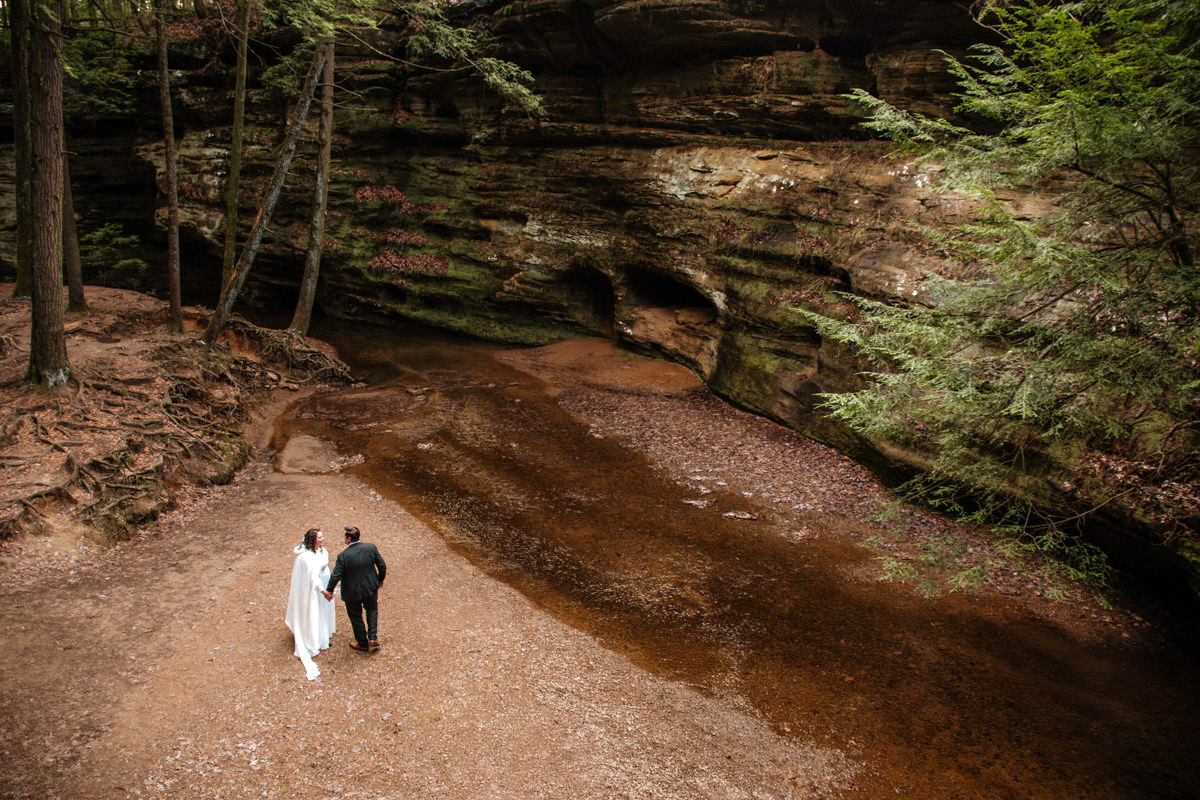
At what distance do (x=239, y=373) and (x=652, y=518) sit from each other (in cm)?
1241

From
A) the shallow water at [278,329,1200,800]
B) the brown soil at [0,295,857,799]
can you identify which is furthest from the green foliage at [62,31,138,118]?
the brown soil at [0,295,857,799]

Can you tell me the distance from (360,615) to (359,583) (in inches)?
17.1

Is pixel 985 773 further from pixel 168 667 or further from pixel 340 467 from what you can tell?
pixel 340 467

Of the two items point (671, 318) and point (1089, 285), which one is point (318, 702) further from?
point (671, 318)

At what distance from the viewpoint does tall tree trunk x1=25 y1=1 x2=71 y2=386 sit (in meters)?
10.0

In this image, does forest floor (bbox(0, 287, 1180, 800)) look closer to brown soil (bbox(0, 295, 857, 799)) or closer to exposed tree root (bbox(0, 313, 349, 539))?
brown soil (bbox(0, 295, 857, 799))

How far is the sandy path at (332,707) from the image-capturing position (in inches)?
210

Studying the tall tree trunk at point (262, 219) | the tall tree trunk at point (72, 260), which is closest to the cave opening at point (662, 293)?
the tall tree trunk at point (262, 219)

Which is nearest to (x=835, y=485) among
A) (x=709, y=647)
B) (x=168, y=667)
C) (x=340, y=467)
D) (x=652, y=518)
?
(x=652, y=518)

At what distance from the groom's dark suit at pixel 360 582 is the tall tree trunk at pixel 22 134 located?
796 centimetres

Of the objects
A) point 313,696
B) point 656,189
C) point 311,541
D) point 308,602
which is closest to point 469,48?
point 656,189

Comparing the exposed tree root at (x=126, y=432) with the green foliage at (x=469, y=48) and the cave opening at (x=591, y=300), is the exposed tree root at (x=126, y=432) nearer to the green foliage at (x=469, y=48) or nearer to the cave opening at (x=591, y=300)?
the cave opening at (x=591, y=300)

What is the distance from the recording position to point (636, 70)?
62.4 feet

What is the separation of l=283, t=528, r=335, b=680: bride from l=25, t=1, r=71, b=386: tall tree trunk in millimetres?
7623
